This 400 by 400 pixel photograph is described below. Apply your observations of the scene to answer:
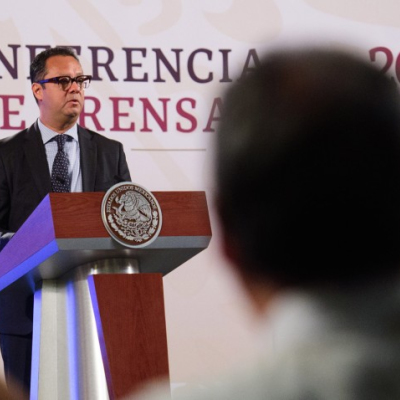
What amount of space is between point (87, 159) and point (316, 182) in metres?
1.21

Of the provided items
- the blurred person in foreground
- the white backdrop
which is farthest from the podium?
the white backdrop

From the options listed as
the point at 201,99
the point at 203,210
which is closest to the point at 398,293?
the point at 203,210

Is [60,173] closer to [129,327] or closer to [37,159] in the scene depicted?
[37,159]

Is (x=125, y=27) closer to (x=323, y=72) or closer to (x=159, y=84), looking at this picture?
(x=159, y=84)

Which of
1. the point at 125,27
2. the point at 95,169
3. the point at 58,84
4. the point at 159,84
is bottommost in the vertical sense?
the point at 95,169

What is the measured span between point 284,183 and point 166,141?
219 cm

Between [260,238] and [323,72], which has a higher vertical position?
[323,72]

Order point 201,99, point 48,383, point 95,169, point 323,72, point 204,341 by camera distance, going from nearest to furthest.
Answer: point 323,72 < point 48,383 < point 95,169 < point 204,341 < point 201,99

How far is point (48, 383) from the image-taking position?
43.5 inches

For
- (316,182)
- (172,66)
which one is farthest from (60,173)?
(316,182)

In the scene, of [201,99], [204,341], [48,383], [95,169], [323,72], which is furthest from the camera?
[201,99]

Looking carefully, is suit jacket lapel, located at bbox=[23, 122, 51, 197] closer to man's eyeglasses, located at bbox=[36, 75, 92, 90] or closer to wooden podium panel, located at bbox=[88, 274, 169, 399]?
man's eyeglasses, located at bbox=[36, 75, 92, 90]

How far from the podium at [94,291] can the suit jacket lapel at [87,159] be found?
1.38ft

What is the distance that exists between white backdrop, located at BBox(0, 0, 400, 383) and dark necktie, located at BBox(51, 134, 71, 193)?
2.77 feet
